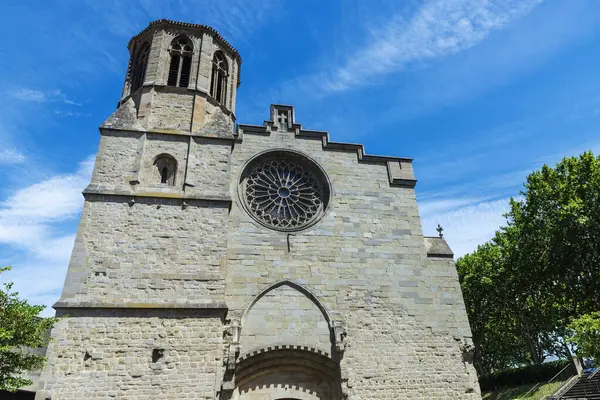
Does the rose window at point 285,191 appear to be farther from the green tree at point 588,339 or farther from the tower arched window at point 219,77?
the green tree at point 588,339

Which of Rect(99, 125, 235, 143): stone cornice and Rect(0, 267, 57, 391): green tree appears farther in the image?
Rect(99, 125, 235, 143): stone cornice

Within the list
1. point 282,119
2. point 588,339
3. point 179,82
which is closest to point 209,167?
point 282,119

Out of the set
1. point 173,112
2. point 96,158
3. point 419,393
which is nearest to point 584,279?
A: point 419,393

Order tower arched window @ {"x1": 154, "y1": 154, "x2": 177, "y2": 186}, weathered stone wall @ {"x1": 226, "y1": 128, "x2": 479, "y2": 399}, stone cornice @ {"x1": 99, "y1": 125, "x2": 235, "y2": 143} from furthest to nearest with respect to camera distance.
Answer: stone cornice @ {"x1": 99, "y1": 125, "x2": 235, "y2": 143}
tower arched window @ {"x1": 154, "y1": 154, "x2": 177, "y2": 186}
weathered stone wall @ {"x1": 226, "y1": 128, "x2": 479, "y2": 399}

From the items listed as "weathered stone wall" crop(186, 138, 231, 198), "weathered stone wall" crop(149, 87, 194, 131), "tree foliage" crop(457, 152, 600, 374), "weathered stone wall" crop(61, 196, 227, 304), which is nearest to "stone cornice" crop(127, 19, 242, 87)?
"weathered stone wall" crop(149, 87, 194, 131)

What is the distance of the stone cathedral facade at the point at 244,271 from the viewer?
344 inches

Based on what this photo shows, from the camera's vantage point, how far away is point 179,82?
43.8 feet

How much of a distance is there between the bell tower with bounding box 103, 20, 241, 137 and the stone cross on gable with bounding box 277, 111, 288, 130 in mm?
1716

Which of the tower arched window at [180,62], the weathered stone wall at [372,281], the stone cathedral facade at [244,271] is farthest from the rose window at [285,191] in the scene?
the tower arched window at [180,62]

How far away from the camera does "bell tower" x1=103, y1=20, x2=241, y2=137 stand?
481 inches

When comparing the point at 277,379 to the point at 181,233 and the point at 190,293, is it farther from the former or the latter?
the point at 181,233

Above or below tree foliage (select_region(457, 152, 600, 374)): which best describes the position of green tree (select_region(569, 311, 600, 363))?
below

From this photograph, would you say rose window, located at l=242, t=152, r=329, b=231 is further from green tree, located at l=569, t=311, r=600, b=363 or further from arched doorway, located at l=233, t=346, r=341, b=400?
green tree, located at l=569, t=311, r=600, b=363

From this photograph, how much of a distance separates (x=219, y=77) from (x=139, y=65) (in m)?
2.87
